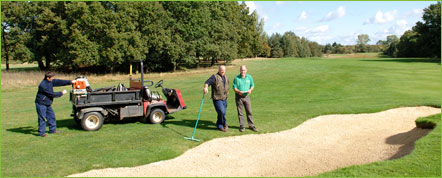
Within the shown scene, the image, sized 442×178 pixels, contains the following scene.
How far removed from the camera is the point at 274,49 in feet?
363

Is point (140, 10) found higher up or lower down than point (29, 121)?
higher up

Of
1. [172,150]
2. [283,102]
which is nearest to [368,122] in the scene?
[283,102]

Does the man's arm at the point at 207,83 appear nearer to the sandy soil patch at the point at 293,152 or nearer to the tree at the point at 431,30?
the sandy soil patch at the point at 293,152

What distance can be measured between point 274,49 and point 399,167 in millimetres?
106315

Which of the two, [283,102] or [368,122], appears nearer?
[368,122]

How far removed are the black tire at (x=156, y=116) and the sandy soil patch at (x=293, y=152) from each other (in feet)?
9.16

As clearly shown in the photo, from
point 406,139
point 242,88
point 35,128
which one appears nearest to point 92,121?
point 35,128

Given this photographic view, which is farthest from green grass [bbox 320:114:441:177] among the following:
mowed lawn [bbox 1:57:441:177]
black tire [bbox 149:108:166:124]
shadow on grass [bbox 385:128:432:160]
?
black tire [bbox 149:108:166:124]

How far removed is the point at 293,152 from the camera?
26.7 feet

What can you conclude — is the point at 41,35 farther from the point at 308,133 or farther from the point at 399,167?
the point at 399,167

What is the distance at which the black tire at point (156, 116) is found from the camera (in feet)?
35.8

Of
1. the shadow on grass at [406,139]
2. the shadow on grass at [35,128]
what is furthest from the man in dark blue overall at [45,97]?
the shadow on grass at [406,139]

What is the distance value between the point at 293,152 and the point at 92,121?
6.06m

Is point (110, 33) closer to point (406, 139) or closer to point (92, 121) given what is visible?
point (92, 121)
